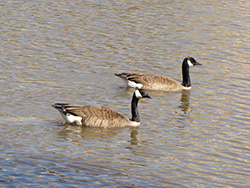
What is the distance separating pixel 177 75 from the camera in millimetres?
21984

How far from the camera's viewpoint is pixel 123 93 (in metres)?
19.1

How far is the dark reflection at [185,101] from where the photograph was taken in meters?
17.6

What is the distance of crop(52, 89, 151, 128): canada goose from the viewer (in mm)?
14758

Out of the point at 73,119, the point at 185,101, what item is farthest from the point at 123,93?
the point at 73,119

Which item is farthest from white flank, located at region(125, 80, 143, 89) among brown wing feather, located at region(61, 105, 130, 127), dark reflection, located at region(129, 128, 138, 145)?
dark reflection, located at region(129, 128, 138, 145)

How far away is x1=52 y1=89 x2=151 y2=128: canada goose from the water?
0.25 metres

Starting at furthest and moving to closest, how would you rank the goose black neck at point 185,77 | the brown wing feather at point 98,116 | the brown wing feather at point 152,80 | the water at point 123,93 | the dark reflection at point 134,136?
the goose black neck at point 185,77, the brown wing feather at point 152,80, the brown wing feather at point 98,116, the dark reflection at point 134,136, the water at point 123,93

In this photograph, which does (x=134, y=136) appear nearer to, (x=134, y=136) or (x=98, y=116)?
(x=134, y=136)

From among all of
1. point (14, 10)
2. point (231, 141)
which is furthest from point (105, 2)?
point (231, 141)

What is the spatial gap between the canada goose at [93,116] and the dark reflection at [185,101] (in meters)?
2.56

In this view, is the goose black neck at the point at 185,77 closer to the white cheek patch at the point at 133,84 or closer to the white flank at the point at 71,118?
the white cheek patch at the point at 133,84

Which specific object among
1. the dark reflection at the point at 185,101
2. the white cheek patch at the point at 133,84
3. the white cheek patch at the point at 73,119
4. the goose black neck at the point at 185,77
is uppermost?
the goose black neck at the point at 185,77

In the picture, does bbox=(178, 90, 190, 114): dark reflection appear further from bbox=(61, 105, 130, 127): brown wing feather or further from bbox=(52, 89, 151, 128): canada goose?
bbox=(61, 105, 130, 127): brown wing feather

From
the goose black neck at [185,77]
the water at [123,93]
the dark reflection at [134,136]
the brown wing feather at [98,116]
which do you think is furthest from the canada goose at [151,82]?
the dark reflection at [134,136]
